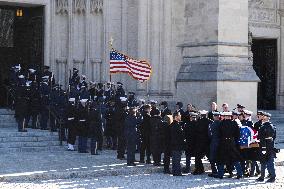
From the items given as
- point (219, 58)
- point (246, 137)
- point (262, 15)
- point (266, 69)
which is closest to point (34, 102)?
point (219, 58)

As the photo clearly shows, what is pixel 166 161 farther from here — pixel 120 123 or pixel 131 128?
pixel 120 123

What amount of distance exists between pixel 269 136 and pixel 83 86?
8.52 m

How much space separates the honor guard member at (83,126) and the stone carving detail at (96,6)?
6.64m

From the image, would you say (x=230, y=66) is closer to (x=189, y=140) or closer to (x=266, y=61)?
(x=189, y=140)

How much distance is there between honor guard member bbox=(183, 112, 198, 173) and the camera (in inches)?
595

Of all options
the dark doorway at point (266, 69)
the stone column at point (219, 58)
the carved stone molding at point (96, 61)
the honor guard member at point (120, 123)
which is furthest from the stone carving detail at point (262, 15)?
the honor guard member at point (120, 123)

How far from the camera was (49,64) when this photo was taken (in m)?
24.1

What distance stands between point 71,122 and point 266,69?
12.3 m

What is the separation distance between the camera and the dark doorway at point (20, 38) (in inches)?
954

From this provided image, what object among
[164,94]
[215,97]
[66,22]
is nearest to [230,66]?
[215,97]

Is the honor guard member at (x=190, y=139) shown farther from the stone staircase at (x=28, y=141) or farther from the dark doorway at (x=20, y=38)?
the dark doorway at (x=20, y=38)

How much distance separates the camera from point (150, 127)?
16.4 meters

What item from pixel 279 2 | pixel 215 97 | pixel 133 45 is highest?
pixel 279 2

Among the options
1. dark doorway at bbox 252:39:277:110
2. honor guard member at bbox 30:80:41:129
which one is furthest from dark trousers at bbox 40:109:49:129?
dark doorway at bbox 252:39:277:110
